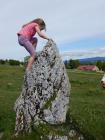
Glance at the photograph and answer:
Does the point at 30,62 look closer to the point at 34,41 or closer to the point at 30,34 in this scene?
the point at 34,41

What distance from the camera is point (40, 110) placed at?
560 inches

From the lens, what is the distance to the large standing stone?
561 inches

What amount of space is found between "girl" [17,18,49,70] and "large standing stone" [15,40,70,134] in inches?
6.9

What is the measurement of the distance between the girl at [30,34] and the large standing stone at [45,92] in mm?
175

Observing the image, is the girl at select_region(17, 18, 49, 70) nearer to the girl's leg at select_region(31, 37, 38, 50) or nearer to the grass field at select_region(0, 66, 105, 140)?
the girl's leg at select_region(31, 37, 38, 50)

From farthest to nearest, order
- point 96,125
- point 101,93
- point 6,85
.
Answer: point 6,85, point 101,93, point 96,125

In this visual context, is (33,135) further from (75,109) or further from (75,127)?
(75,109)

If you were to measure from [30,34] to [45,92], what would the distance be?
177 cm

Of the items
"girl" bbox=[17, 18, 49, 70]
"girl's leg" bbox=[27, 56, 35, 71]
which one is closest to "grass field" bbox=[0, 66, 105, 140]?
"girl's leg" bbox=[27, 56, 35, 71]

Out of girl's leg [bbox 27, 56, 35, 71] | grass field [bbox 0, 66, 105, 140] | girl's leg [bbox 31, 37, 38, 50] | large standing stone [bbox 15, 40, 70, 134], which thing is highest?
girl's leg [bbox 31, 37, 38, 50]

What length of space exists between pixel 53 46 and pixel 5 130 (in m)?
3.06

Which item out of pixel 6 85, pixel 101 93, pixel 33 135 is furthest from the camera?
pixel 6 85

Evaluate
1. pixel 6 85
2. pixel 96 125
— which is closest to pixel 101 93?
pixel 6 85

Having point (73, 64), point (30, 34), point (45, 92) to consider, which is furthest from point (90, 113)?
point (73, 64)
